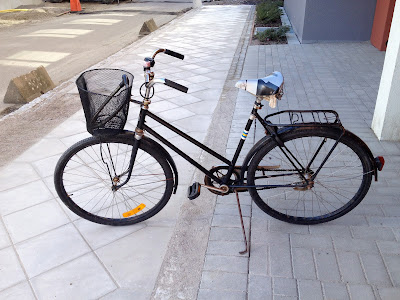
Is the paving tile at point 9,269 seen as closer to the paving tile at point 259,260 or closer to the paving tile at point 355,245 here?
the paving tile at point 259,260

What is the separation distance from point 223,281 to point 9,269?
1427 millimetres

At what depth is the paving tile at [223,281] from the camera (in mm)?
2324

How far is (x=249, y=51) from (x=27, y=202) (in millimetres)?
6441

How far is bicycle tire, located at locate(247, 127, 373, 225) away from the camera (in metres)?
2.55

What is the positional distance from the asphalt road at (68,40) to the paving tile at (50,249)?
3.78m

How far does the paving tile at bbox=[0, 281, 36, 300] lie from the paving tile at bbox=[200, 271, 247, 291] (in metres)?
1.06

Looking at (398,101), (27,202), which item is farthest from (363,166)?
(27,202)

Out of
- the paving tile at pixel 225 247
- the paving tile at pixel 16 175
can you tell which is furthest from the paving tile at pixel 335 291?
the paving tile at pixel 16 175

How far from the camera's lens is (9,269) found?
2.54 m

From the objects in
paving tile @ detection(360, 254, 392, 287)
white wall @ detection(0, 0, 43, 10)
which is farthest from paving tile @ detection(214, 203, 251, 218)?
white wall @ detection(0, 0, 43, 10)

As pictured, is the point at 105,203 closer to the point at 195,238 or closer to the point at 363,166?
the point at 195,238

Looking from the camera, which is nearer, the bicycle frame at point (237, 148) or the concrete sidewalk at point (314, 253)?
the concrete sidewalk at point (314, 253)

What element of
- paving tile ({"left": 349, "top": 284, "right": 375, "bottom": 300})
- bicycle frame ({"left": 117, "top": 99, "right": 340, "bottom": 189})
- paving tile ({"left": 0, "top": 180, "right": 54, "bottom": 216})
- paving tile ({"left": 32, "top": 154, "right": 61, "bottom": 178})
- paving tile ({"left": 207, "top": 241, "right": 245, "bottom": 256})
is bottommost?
paving tile ({"left": 32, "top": 154, "right": 61, "bottom": 178})

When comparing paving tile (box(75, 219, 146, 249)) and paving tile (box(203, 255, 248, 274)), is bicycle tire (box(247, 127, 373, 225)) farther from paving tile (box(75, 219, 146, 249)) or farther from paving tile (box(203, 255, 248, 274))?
paving tile (box(75, 219, 146, 249))
